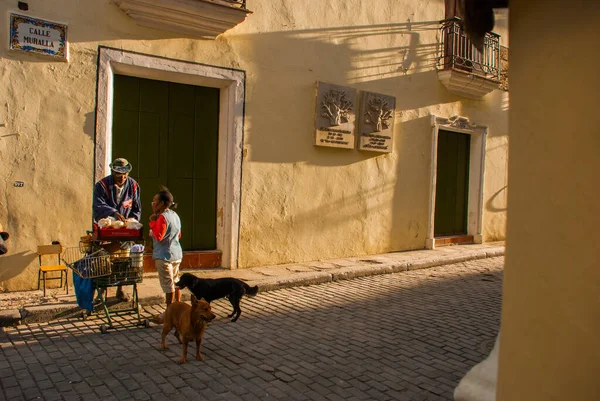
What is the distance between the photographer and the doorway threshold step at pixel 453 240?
11.9 meters

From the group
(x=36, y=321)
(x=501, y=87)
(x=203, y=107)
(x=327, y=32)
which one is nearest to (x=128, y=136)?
(x=203, y=107)

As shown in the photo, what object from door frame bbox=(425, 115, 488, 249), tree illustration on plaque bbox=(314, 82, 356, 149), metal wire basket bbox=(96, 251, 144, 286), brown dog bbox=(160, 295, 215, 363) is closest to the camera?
brown dog bbox=(160, 295, 215, 363)

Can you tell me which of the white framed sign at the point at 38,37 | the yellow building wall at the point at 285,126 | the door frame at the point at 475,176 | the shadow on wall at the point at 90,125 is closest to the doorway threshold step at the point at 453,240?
the door frame at the point at 475,176

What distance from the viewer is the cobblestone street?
13.2 ft

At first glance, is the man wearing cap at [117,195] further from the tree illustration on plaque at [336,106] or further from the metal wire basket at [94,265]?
the tree illustration on plaque at [336,106]

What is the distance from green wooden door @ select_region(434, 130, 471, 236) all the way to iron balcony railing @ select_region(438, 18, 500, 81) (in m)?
1.56

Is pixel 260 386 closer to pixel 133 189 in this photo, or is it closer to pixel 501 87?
pixel 133 189

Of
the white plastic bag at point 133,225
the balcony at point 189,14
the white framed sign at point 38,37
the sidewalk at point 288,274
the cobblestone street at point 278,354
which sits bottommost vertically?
the cobblestone street at point 278,354

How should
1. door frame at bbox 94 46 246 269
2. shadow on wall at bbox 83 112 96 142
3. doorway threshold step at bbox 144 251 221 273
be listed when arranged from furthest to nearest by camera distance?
doorway threshold step at bbox 144 251 221 273 < door frame at bbox 94 46 246 269 < shadow on wall at bbox 83 112 96 142

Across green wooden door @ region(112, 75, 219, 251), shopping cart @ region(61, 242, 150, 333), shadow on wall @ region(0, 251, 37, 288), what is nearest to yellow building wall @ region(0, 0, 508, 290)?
shadow on wall @ region(0, 251, 37, 288)

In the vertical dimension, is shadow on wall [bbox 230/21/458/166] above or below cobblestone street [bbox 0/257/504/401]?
above

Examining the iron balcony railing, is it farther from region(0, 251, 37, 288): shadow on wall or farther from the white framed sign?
region(0, 251, 37, 288): shadow on wall

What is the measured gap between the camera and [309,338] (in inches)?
211

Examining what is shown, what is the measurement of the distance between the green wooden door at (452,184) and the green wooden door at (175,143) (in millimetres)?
5964
